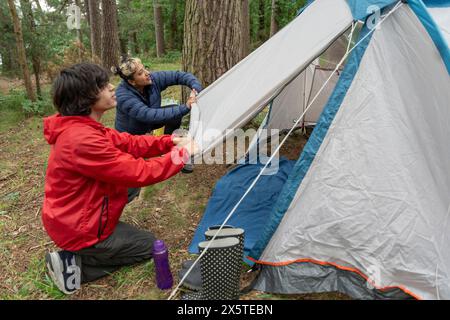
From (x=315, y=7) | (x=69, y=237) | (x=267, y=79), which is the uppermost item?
(x=315, y=7)

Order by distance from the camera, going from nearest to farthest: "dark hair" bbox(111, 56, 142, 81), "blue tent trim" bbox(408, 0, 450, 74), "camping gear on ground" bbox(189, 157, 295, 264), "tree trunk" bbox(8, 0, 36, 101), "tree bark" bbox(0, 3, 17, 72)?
"blue tent trim" bbox(408, 0, 450, 74), "camping gear on ground" bbox(189, 157, 295, 264), "dark hair" bbox(111, 56, 142, 81), "tree trunk" bbox(8, 0, 36, 101), "tree bark" bbox(0, 3, 17, 72)

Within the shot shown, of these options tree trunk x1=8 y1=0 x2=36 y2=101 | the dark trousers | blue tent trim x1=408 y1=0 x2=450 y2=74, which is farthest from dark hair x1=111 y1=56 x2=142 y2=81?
tree trunk x1=8 y1=0 x2=36 y2=101

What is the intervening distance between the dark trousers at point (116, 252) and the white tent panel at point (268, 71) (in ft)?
2.73

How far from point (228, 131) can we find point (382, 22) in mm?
1101

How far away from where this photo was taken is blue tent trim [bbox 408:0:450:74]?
183cm

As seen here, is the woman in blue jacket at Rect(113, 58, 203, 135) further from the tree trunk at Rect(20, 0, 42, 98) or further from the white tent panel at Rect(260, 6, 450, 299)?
the tree trunk at Rect(20, 0, 42, 98)

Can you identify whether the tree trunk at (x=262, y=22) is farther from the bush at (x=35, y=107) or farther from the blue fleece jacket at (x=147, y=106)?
the blue fleece jacket at (x=147, y=106)

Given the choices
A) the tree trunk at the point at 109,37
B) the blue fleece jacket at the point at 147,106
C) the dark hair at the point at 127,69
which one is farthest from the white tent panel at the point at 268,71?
the tree trunk at the point at 109,37

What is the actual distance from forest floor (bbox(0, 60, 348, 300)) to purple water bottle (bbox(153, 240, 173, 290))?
0.06 metres

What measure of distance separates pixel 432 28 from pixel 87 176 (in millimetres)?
2133

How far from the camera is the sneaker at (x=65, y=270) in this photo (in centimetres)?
224

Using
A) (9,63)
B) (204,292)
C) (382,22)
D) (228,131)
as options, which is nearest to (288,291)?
(204,292)

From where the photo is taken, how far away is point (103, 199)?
220 cm
